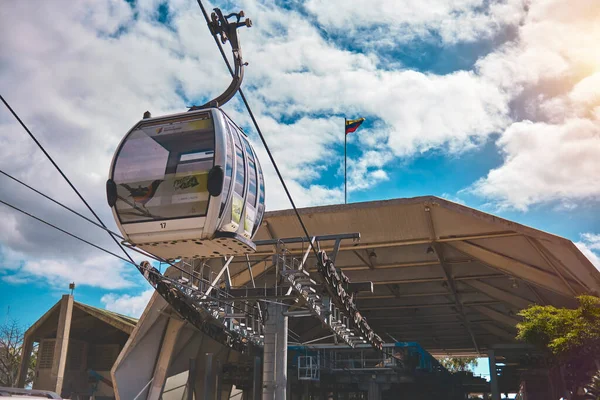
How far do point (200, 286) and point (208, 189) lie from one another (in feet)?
39.0

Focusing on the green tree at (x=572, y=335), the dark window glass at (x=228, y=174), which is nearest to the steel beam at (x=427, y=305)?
the green tree at (x=572, y=335)

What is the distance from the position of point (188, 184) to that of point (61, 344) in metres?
22.3

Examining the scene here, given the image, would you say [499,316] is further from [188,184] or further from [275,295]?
[188,184]

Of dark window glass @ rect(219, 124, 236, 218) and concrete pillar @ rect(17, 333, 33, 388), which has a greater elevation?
dark window glass @ rect(219, 124, 236, 218)

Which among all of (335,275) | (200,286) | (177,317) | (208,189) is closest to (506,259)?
(335,275)

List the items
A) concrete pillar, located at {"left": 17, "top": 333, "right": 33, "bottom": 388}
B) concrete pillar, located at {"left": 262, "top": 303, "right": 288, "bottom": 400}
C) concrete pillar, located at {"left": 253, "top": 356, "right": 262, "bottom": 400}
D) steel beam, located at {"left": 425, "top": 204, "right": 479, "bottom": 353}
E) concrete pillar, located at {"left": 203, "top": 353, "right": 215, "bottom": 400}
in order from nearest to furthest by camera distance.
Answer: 1. concrete pillar, located at {"left": 262, "top": 303, "right": 288, "bottom": 400}
2. steel beam, located at {"left": 425, "top": 204, "right": 479, "bottom": 353}
3. concrete pillar, located at {"left": 253, "top": 356, "right": 262, "bottom": 400}
4. concrete pillar, located at {"left": 203, "top": 353, "right": 215, "bottom": 400}
5. concrete pillar, located at {"left": 17, "top": 333, "right": 33, "bottom": 388}

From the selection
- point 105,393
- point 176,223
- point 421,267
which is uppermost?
point 421,267

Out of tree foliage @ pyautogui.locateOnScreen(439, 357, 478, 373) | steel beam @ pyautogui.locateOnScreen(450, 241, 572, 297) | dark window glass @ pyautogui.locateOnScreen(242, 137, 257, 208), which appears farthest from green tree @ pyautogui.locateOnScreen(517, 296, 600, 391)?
tree foliage @ pyautogui.locateOnScreen(439, 357, 478, 373)

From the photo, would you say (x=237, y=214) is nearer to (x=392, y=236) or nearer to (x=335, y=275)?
(x=335, y=275)

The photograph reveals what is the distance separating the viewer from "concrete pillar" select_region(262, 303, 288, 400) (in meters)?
19.3

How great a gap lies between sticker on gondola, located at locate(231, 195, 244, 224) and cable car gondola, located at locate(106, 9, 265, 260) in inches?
0.6

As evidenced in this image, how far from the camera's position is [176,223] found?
8797mm

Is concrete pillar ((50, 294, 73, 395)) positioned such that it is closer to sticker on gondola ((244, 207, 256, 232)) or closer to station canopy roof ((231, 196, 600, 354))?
station canopy roof ((231, 196, 600, 354))

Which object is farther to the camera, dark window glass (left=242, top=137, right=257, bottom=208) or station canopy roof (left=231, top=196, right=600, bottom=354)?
station canopy roof (left=231, top=196, right=600, bottom=354)
